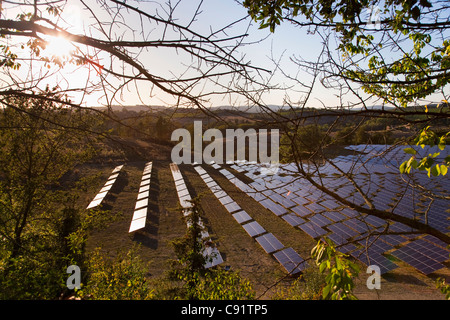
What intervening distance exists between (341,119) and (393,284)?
8.37 m

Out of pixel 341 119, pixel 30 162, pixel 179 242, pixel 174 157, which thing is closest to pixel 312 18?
pixel 341 119

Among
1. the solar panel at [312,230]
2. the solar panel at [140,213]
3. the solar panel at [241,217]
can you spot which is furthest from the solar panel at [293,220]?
the solar panel at [140,213]

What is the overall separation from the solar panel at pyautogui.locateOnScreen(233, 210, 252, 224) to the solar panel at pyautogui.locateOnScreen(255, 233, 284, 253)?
1885mm

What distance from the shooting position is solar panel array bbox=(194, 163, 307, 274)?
9594mm

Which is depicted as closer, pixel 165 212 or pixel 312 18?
pixel 312 18

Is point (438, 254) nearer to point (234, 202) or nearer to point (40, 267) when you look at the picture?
point (234, 202)

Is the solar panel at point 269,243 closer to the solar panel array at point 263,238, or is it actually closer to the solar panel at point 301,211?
the solar panel array at point 263,238

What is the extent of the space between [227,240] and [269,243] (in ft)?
6.56

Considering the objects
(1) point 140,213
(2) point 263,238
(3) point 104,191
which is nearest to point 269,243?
(2) point 263,238

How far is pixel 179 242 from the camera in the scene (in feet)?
26.1

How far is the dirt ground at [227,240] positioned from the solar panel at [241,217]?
25cm

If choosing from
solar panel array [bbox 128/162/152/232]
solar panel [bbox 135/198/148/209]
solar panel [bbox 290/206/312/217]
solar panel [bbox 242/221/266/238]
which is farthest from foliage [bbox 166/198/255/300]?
solar panel [bbox 135/198/148/209]

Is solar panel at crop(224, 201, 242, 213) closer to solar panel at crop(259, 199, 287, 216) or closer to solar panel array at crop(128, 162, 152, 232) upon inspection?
solar panel at crop(259, 199, 287, 216)

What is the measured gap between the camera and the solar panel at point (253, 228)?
12.0 meters
